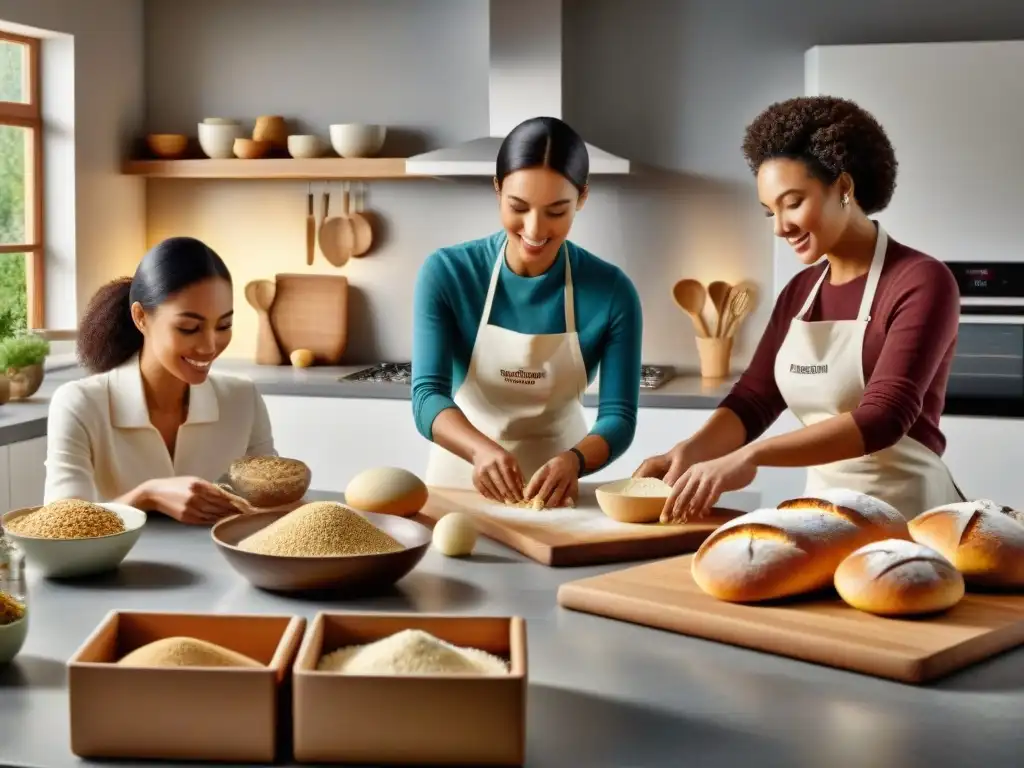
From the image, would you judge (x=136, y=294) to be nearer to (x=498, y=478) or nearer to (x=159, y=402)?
(x=159, y=402)

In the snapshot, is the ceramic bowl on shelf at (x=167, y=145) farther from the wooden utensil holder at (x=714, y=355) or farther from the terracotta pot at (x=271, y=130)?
the wooden utensil holder at (x=714, y=355)

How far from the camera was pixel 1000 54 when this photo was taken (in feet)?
11.7

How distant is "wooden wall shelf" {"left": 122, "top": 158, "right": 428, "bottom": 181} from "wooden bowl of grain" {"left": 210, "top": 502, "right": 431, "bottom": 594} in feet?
8.88

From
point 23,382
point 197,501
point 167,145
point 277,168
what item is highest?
point 167,145

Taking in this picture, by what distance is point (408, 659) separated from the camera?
1.13m

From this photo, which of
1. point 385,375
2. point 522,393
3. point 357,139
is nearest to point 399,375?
point 385,375

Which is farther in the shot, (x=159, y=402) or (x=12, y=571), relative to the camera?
(x=159, y=402)

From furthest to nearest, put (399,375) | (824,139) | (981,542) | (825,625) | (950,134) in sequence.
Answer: (399,375) < (950,134) < (824,139) < (981,542) < (825,625)

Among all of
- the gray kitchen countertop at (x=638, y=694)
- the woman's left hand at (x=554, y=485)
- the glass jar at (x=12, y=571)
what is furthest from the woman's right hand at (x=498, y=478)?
the glass jar at (x=12, y=571)

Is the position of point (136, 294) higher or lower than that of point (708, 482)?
higher

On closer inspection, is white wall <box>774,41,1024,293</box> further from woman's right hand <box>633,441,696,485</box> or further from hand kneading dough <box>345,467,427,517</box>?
hand kneading dough <box>345,467,427,517</box>

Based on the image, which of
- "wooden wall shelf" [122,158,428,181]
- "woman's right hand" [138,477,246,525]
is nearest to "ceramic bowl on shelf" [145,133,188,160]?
"wooden wall shelf" [122,158,428,181]

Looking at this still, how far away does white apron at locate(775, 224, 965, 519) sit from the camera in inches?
85.6

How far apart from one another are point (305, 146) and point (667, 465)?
2.60 m
